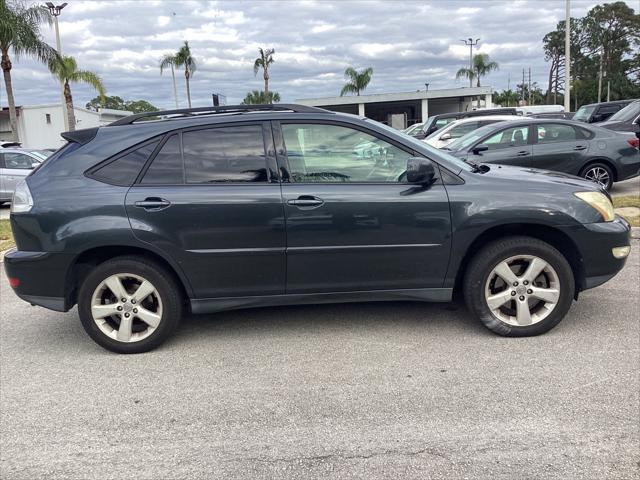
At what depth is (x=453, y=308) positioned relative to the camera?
4719 mm

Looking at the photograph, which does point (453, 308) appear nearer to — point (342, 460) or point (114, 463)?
point (342, 460)

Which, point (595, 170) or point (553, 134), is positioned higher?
point (553, 134)

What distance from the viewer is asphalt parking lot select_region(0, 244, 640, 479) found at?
8.84ft

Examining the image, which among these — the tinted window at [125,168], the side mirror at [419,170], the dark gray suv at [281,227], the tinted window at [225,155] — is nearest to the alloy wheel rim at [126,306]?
the dark gray suv at [281,227]

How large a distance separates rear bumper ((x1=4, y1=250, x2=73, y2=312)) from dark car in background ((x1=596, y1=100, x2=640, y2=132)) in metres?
12.2

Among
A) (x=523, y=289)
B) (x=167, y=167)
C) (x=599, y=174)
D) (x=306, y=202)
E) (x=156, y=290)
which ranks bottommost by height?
(x=523, y=289)

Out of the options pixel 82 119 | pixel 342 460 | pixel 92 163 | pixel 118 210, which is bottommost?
pixel 342 460

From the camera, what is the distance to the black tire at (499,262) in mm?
3918

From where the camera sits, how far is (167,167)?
3912 mm

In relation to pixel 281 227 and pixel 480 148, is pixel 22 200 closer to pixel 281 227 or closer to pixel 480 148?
pixel 281 227

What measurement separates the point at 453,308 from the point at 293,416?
2119 millimetres

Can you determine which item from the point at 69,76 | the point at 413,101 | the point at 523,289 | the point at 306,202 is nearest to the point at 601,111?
the point at 523,289

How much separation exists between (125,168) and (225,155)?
2.39ft

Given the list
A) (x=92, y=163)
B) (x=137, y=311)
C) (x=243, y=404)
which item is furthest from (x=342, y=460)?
(x=92, y=163)
